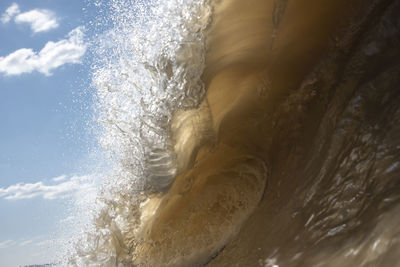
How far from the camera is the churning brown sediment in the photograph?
1580 mm

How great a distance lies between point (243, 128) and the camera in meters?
2.43

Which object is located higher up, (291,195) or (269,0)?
(269,0)

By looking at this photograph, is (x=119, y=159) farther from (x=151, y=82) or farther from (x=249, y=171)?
(x=249, y=171)

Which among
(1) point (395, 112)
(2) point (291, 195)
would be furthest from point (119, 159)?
(1) point (395, 112)

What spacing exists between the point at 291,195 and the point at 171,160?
0.73m

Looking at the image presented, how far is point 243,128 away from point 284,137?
28 centimetres

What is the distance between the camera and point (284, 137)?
2238 millimetres

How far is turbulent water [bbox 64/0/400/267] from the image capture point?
1.77 metres

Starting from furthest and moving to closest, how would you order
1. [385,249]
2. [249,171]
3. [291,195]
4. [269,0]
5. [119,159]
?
[119,159] < [249,171] < [269,0] < [291,195] < [385,249]

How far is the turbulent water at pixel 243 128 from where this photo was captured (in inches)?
69.7

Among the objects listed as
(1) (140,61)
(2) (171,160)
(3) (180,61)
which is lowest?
(2) (171,160)

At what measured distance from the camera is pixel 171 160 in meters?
2.33

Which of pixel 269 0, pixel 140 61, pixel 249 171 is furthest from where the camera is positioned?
pixel 249 171

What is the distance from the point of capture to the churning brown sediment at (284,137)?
5.18ft
